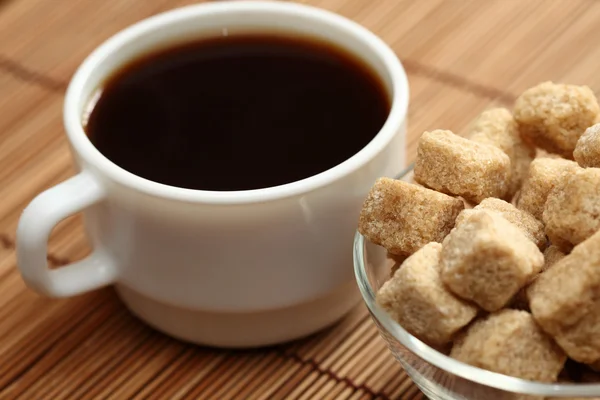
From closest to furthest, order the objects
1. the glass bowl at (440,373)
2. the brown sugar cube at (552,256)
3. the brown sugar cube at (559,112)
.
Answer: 1. the glass bowl at (440,373)
2. the brown sugar cube at (552,256)
3. the brown sugar cube at (559,112)

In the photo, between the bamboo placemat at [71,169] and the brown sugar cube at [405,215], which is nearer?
the brown sugar cube at [405,215]

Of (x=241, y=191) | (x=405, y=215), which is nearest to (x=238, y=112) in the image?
(x=241, y=191)

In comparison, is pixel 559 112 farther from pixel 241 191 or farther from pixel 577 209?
pixel 241 191

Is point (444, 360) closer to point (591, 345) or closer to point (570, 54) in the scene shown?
point (591, 345)

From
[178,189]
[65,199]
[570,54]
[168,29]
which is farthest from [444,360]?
[570,54]

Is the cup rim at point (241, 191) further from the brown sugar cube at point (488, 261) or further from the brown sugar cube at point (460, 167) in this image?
the brown sugar cube at point (488, 261)

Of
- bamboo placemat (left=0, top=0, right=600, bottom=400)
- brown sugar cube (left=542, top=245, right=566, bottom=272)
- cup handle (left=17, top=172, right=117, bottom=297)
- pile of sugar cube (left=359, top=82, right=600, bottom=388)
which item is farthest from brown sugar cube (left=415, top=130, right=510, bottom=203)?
cup handle (left=17, top=172, right=117, bottom=297)

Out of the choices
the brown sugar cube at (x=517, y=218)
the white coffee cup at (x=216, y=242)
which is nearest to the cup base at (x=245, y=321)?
the white coffee cup at (x=216, y=242)
